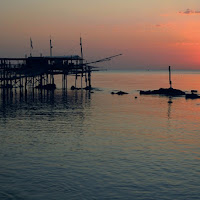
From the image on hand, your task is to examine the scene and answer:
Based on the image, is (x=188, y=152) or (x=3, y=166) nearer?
(x=3, y=166)

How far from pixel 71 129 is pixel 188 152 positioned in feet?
42.6

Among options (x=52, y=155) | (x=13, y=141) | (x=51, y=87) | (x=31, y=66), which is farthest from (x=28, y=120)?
(x=51, y=87)

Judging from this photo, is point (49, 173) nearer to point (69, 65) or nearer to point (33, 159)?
point (33, 159)

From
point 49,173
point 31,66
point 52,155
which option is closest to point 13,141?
point 52,155

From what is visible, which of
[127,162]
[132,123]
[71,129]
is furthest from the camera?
[132,123]

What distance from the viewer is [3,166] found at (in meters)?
21.0

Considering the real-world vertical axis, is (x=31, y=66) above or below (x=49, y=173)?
above

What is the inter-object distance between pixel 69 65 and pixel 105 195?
6543 cm

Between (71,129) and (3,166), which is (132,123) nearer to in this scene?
(71,129)

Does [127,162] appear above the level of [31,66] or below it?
below

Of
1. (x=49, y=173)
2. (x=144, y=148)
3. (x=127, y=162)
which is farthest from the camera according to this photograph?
(x=144, y=148)

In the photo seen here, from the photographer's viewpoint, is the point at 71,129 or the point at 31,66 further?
the point at 31,66

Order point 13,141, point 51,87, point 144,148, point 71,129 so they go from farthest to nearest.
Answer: point 51,87 < point 71,129 < point 13,141 < point 144,148

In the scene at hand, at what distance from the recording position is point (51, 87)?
89375 millimetres
